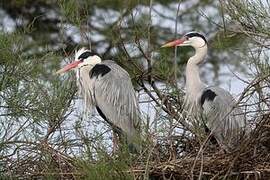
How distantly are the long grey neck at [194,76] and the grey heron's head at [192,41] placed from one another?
0.08ft

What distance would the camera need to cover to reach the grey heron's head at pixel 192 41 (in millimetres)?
3838

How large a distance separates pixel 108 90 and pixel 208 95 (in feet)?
1.80

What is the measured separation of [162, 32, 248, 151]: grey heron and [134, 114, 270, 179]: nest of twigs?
12.6 inches

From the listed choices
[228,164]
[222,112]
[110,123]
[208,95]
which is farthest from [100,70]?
[228,164]

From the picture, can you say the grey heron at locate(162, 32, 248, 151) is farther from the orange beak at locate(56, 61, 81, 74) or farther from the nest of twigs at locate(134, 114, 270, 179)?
the orange beak at locate(56, 61, 81, 74)

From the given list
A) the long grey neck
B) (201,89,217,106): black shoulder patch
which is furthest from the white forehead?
(201,89,217,106): black shoulder patch

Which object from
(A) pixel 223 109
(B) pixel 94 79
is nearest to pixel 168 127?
(A) pixel 223 109

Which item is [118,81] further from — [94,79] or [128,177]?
[128,177]

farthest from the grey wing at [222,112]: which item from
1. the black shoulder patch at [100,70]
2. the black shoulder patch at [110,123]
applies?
the black shoulder patch at [100,70]

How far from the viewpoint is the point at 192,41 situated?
387 cm

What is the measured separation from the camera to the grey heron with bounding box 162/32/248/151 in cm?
330

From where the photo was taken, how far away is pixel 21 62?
125 inches

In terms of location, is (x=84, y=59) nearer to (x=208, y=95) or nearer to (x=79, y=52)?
(x=79, y=52)

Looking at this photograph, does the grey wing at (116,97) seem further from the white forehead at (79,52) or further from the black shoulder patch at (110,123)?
the white forehead at (79,52)
